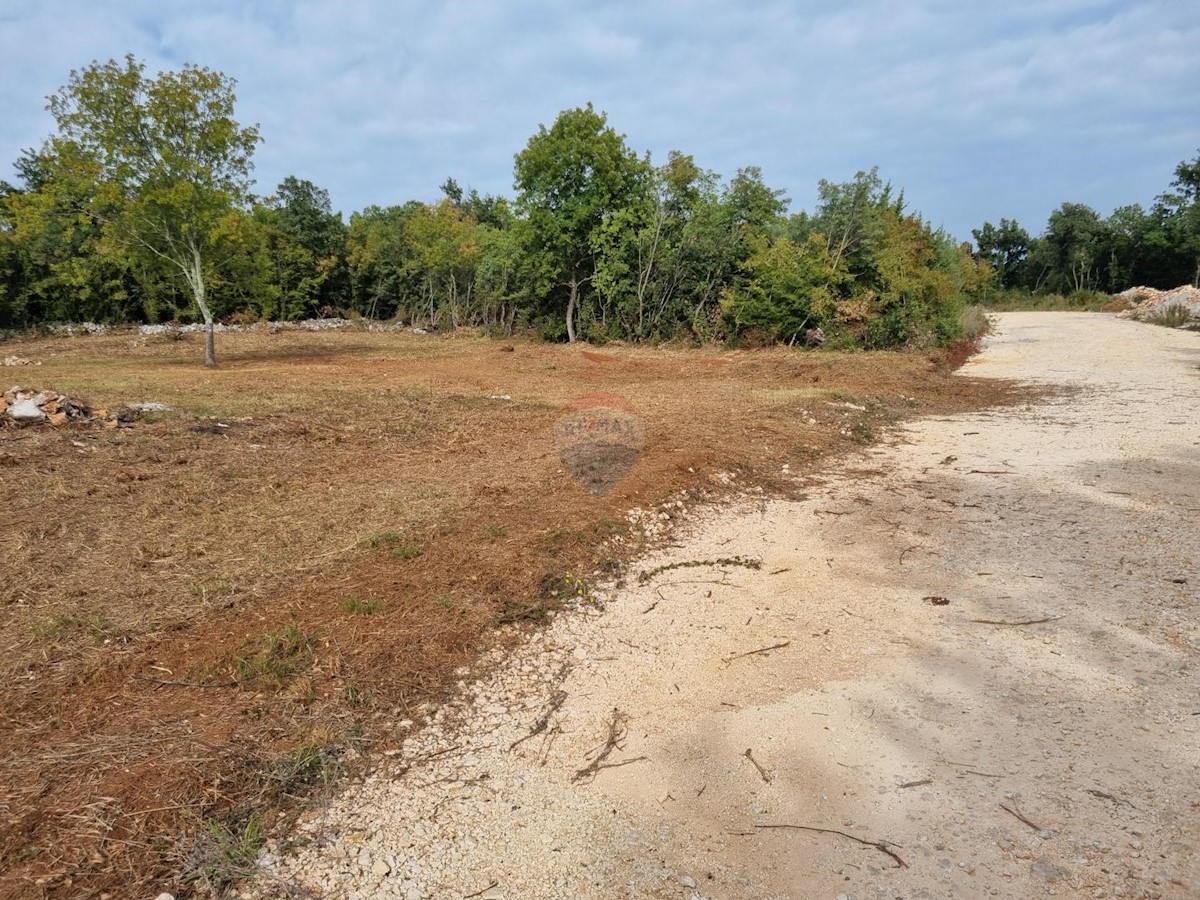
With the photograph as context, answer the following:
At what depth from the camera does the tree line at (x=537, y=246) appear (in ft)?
46.0

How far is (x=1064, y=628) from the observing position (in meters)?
3.47

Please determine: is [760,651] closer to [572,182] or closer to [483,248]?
[572,182]

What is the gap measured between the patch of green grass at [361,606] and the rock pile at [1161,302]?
30544mm

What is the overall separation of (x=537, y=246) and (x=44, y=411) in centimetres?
1627

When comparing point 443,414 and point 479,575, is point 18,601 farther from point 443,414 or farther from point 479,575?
point 443,414

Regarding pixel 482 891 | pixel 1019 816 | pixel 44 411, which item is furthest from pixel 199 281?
pixel 1019 816

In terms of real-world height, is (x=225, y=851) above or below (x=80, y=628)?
below

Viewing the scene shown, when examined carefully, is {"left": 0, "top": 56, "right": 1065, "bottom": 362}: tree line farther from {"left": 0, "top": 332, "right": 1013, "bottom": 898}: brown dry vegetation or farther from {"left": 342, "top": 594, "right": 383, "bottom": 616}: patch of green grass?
{"left": 342, "top": 594, "right": 383, "bottom": 616}: patch of green grass

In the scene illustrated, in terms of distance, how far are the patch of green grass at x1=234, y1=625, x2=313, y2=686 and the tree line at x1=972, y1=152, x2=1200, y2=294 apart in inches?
1940

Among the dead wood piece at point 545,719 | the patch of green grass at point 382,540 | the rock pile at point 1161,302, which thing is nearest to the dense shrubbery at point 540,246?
the rock pile at point 1161,302

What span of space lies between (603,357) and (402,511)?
14.3 meters

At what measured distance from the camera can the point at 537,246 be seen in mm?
21781

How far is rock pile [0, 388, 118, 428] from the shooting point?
7.41 meters

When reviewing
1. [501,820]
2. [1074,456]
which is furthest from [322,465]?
[1074,456]
